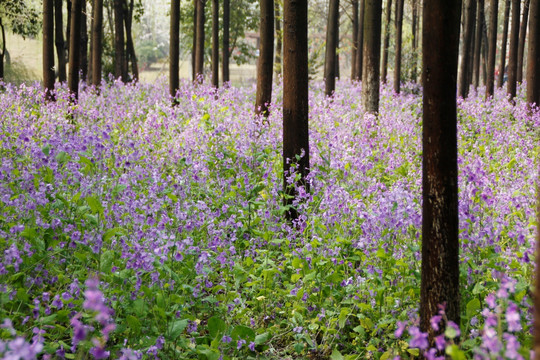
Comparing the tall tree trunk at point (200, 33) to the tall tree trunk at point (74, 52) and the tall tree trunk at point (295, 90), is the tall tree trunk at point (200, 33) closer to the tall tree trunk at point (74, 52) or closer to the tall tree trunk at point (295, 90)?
the tall tree trunk at point (74, 52)

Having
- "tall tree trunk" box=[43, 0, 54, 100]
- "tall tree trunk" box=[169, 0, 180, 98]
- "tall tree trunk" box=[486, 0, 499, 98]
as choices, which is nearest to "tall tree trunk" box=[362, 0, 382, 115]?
"tall tree trunk" box=[169, 0, 180, 98]

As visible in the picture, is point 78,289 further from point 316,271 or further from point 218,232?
point 316,271

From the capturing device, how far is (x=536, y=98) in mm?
14508

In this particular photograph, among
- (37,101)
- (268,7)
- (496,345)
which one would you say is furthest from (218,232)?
(37,101)

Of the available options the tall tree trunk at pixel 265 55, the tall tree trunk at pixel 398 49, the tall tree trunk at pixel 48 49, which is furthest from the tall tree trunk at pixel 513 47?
the tall tree trunk at pixel 48 49

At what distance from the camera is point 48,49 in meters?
13.1

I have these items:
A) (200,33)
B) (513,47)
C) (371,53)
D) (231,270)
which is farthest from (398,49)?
(231,270)

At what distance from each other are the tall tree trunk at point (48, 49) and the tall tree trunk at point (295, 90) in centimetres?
744

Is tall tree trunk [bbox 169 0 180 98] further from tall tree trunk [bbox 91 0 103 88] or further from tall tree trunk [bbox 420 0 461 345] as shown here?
tall tree trunk [bbox 420 0 461 345]

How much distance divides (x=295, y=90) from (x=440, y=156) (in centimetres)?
375

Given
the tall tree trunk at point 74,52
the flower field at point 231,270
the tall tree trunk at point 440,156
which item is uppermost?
the tall tree trunk at point 74,52

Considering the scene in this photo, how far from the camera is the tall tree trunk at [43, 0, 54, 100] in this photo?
12.7 metres

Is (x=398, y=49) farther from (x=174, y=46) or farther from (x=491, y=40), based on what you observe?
(x=174, y=46)

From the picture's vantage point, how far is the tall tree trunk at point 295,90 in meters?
6.86
